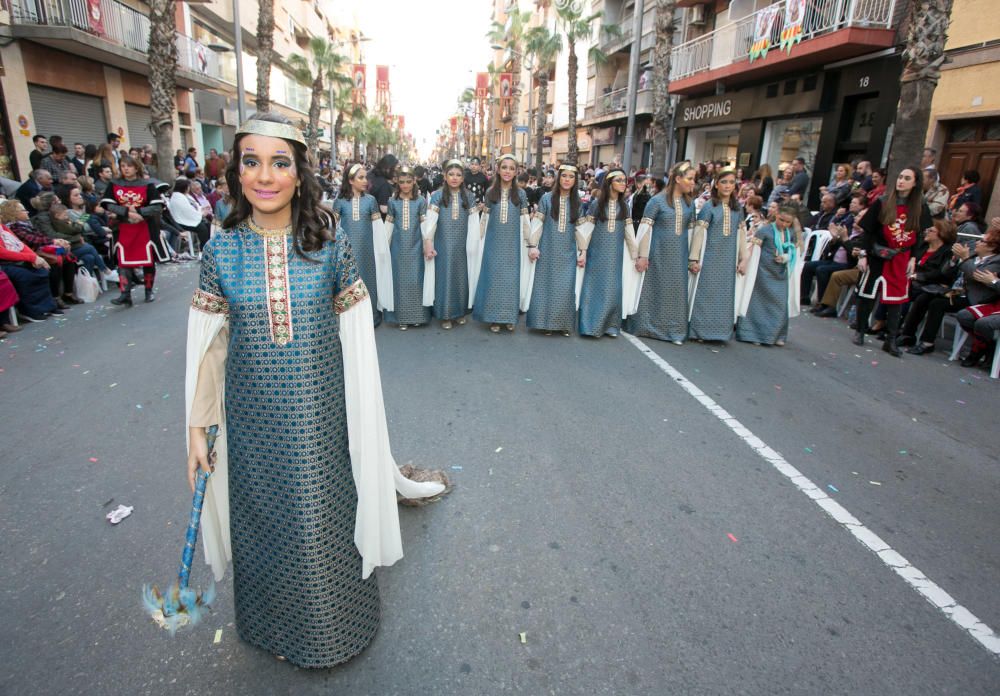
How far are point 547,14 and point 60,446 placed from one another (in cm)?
5522

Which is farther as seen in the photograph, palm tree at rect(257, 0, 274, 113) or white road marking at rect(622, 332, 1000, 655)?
palm tree at rect(257, 0, 274, 113)

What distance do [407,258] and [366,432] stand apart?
17.4ft

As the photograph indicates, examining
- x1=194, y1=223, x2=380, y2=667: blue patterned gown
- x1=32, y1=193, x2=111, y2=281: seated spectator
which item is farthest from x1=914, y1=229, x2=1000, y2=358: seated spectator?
x1=32, y1=193, x2=111, y2=281: seated spectator

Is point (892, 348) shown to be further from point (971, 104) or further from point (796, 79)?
point (796, 79)

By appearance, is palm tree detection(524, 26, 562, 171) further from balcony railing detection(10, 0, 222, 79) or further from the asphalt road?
the asphalt road

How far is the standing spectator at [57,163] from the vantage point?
37.6 feet

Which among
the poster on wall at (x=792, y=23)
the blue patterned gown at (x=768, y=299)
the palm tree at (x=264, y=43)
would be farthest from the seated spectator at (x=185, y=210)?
the poster on wall at (x=792, y=23)

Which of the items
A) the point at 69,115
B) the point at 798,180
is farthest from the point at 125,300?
the point at 69,115

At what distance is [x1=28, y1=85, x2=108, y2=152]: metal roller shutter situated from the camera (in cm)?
1691

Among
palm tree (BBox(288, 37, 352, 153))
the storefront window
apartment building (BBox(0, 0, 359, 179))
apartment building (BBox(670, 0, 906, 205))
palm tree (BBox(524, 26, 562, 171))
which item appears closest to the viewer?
apartment building (BBox(670, 0, 906, 205))

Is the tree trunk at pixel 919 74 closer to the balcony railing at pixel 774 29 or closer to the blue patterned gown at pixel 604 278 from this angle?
the blue patterned gown at pixel 604 278

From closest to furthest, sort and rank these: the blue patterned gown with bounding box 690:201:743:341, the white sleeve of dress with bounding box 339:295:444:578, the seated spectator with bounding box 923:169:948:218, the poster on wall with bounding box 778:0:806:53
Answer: the white sleeve of dress with bounding box 339:295:444:578 < the blue patterned gown with bounding box 690:201:743:341 < the seated spectator with bounding box 923:169:948:218 < the poster on wall with bounding box 778:0:806:53

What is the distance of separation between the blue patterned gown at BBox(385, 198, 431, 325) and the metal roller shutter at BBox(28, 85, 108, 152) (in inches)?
604

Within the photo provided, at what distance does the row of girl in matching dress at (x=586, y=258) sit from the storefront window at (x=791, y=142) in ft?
38.3
